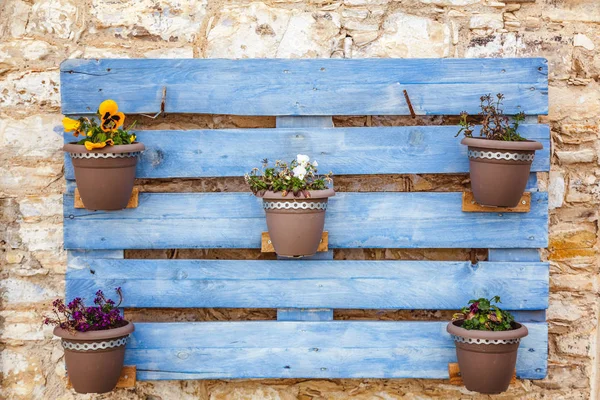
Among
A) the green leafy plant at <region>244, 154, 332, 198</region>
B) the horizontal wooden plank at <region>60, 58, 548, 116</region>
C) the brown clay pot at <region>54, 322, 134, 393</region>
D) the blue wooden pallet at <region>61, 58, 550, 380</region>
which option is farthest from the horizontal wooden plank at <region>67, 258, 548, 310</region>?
the horizontal wooden plank at <region>60, 58, 548, 116</region>

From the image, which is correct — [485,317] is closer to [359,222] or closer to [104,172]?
[359,222]

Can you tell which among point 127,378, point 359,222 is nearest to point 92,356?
point 127,378

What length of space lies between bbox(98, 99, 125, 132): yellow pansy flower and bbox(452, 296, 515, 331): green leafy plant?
145cm

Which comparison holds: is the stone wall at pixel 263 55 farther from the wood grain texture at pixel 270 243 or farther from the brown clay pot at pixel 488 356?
the brown clay pot at pixel 488 356

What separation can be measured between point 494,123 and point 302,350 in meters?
1.13

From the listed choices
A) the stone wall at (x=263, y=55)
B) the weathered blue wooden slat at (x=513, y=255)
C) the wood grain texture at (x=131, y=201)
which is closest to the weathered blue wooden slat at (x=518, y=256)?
the weathered blue wooden slat at (x=513, y=255)

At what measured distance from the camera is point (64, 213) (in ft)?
10.1

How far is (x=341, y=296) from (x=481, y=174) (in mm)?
706

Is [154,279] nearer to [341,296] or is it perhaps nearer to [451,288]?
[341,296]

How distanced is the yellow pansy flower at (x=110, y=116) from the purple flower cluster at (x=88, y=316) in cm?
63

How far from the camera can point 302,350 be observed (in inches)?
122

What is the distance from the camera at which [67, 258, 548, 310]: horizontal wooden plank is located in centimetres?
308

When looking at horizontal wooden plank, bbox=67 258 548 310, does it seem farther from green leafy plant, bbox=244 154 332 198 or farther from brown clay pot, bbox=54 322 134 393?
green leafy plant, bbox=244 154 332 198

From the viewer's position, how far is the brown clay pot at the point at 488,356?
2.86 metres
